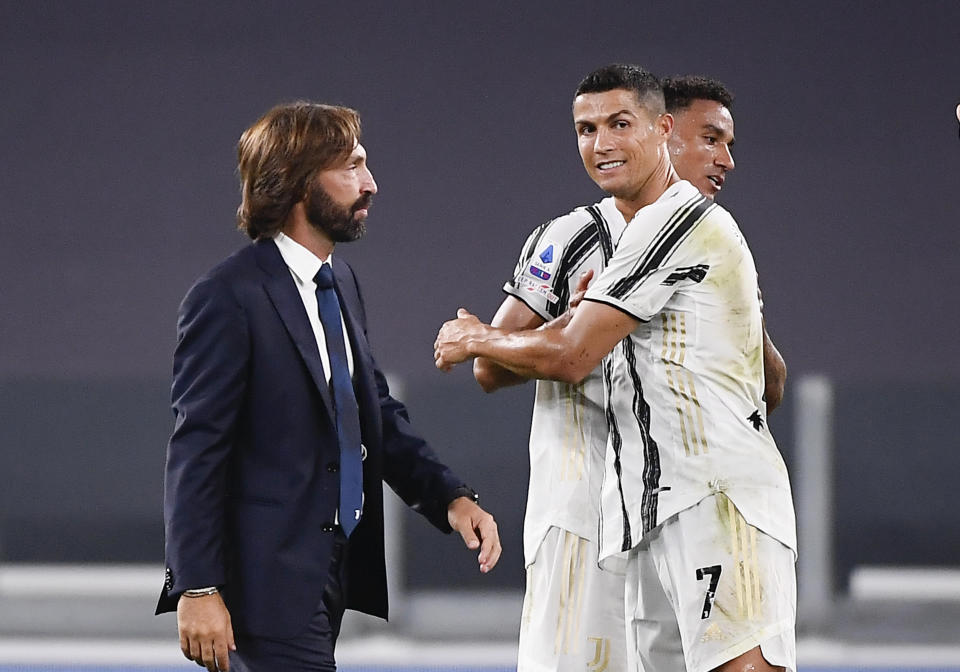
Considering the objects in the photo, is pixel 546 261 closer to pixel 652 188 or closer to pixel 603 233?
pixel 603 233

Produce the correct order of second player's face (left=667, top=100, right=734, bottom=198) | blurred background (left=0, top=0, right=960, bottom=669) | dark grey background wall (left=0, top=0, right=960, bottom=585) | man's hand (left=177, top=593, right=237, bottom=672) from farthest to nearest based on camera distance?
dark grey background wall (left=0, top=0, right=960, bottom=585) → blurred background (left=0, top=0, right=960, bottom=669) → second player's face (left=667, top=100, right=734, bottom=198) → man's hand (left=177, top=593, right=237, bottom=672)

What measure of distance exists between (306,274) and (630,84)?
0.79 meters

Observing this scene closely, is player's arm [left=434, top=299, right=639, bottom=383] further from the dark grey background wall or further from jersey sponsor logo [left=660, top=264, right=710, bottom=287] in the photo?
the dark grey background wall

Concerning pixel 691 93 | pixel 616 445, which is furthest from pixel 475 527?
pixel 691 93

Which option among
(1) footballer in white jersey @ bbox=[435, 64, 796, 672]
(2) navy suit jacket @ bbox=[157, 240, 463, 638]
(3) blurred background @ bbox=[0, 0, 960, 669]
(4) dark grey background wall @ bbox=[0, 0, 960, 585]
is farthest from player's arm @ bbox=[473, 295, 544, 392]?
(4) dark grey background wall @ bbox=[0, 0, 960, 585]

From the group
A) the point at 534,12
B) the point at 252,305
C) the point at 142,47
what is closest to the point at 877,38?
the point at 534,12

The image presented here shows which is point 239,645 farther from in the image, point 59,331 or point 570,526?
point 59,331

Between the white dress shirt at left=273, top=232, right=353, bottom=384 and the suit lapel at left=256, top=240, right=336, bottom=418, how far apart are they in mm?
27

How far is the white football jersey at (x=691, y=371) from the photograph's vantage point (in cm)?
242

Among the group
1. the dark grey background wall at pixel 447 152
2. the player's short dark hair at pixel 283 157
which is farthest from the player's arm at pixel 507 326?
the dark grey background wall at pixel 447 152

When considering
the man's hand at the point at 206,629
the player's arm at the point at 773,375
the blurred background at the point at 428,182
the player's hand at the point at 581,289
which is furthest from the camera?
the blurred background at the point at 428,182

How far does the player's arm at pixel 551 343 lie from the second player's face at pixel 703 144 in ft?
2.17

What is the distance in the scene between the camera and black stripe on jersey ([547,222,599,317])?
279 cm

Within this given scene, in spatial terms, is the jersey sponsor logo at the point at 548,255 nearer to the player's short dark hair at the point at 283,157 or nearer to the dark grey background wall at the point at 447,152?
the player's short dark hair at the point at 283,157
